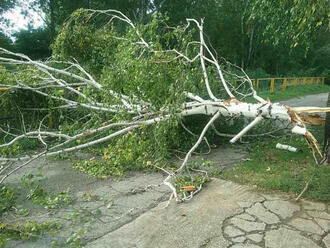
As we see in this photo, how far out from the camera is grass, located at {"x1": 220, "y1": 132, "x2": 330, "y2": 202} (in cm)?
390

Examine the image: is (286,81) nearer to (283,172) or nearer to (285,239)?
(283,172)

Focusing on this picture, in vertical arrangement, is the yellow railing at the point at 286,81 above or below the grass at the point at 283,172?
above

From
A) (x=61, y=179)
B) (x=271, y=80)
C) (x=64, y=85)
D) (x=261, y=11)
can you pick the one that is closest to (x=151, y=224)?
(x=61, y=179)

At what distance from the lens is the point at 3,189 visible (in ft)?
12.7

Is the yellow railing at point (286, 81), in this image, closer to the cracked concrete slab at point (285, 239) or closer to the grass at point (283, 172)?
the grass at point (283, 172)

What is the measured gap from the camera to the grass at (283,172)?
3.90 metres

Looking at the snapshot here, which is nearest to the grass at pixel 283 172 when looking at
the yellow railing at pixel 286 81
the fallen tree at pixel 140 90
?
the fallen tree at pixel 140 90

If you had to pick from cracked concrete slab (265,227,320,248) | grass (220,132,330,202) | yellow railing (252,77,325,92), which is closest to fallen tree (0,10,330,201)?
grass (220,132,330,202)

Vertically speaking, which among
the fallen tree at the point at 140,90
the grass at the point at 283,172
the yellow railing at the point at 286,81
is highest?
the fallen tree at the point at 140,90

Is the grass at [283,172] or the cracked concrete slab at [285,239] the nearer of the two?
the cracked concrete slab at [285,239]

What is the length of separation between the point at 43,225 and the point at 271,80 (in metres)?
15.5

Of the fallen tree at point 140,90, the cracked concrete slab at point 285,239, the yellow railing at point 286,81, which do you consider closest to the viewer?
the cracked concrete slab at point 285,239

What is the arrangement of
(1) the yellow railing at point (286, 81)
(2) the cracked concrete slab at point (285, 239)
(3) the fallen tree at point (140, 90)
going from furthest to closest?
1. (1) the yellow railing at point (286, 81)
2. (3) the fallen tree at point (140, 90)
3. (2) the cracked concrete slab at point (285, 239)

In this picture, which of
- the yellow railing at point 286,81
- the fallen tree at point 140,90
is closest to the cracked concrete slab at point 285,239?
the fallen tree at point 140,90
